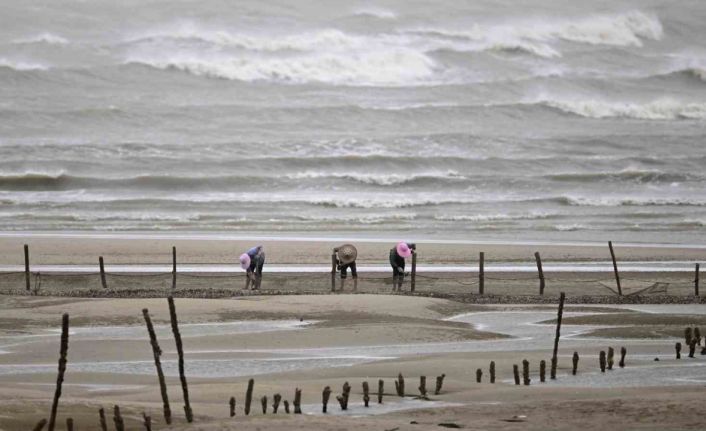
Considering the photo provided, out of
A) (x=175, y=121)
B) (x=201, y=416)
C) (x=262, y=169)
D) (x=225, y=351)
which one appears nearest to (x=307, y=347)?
(x=225, y=351)

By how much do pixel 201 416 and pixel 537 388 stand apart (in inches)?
142

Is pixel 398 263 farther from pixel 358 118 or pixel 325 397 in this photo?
pixel 358 118

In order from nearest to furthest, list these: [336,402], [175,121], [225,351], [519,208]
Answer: [336,402], [225,351], [519,208], [175,121]

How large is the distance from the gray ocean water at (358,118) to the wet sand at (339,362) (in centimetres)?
1211

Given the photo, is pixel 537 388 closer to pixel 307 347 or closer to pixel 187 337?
pixel 307 347

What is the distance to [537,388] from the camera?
11883 millimetres

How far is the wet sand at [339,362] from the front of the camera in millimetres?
10219

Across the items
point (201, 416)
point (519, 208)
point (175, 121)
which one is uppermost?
point (175, 121)

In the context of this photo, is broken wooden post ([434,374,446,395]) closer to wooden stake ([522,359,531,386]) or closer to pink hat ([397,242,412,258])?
wooden stake ([522,359,531,386])

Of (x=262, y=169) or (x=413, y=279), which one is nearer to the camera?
(x=413, y=279)

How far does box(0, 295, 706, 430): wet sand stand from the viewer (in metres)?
10.2

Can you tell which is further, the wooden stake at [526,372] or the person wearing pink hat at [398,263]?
the person wearing pink hat at [398,263]

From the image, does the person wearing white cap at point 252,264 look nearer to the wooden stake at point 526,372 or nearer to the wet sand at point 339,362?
the wet sand at point 339,362

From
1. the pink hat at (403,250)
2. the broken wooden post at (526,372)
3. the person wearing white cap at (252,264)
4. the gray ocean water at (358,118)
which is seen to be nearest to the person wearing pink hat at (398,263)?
the pink hat at (403,250)
